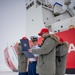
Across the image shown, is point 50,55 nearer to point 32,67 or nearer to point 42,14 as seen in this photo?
point 32,67

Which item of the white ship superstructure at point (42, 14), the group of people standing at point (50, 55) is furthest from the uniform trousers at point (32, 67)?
the white ship superstructure at point (42, 14)

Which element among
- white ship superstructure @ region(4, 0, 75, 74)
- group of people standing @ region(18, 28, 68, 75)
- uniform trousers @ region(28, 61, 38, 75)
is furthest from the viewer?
white ship superstructure @ region(4, 0, 75, 74)

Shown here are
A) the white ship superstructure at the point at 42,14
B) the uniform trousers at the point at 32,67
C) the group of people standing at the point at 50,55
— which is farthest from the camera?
the white ship superstructure at the point at 42,14

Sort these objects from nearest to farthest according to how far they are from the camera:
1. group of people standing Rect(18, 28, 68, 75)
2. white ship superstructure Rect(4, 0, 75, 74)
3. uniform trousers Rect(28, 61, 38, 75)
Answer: group of people standing Rect(18, 28, 68, 75) → uniform trousers Rect(28, 61, 38, 75) → white ship superstructure Rect(4, 0, 75, 74)

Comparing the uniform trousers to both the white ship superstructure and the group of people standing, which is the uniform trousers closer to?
the group of people standing

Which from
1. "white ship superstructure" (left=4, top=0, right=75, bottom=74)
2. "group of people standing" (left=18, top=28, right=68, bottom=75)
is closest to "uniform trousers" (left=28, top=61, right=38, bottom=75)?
"group of people standing" (left=18, top=28, right=68, bottom=75)

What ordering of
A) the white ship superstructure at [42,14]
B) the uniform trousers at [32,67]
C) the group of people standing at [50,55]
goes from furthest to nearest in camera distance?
1. the white ship superstructure at [42,14]
2. the uniform trousers at [32,67]
3. the group of people standing at [50,55]

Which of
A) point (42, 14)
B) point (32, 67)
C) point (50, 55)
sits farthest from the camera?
point (42, 14)

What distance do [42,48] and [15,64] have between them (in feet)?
18.5

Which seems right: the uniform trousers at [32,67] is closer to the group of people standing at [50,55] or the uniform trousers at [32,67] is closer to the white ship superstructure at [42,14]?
the group of people standing at [50,55]

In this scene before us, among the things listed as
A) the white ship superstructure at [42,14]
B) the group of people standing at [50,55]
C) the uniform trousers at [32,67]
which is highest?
the white ship superstructure at [42,14]

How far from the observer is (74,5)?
417 inches

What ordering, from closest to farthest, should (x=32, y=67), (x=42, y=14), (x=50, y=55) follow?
(x=50, y=55)
(x=32, y=67)
(x=42, y=14)

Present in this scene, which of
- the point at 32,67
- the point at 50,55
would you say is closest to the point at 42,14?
the point at 32,67
